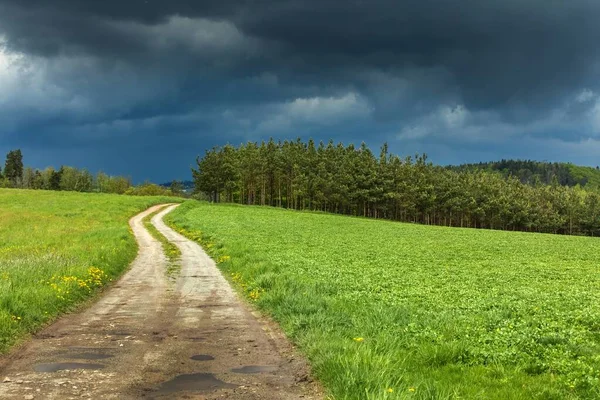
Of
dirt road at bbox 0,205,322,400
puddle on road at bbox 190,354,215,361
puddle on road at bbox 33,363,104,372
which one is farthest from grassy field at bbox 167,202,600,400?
puddle on road at bbox 33,363,104,372

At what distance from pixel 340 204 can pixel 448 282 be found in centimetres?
10644

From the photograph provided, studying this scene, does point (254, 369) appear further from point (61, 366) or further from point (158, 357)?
point (61, 366)

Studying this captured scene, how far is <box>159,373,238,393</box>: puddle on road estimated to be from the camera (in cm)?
805

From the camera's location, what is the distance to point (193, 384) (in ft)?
27.1

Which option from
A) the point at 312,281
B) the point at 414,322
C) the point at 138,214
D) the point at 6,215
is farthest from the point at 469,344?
the point at 138,214

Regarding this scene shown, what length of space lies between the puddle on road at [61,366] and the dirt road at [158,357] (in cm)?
2

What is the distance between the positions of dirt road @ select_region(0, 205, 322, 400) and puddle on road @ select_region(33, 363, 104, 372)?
0.02 m

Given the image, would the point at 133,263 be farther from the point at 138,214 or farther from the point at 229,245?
the point at 138,214

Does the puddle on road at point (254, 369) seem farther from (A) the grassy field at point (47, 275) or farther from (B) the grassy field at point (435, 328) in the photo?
(A) the grassy field at point (47, 275)

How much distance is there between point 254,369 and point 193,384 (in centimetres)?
136

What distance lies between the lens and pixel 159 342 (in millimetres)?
10906

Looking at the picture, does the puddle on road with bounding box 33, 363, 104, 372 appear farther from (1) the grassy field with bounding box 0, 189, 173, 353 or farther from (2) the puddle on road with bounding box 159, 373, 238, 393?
(2) the puddle on road with bounding box 159, 373, 238, 393

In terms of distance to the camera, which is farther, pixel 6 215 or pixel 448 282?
pixel 6 215

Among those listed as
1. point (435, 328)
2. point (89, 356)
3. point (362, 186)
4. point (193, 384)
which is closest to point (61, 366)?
point (89, 356)
